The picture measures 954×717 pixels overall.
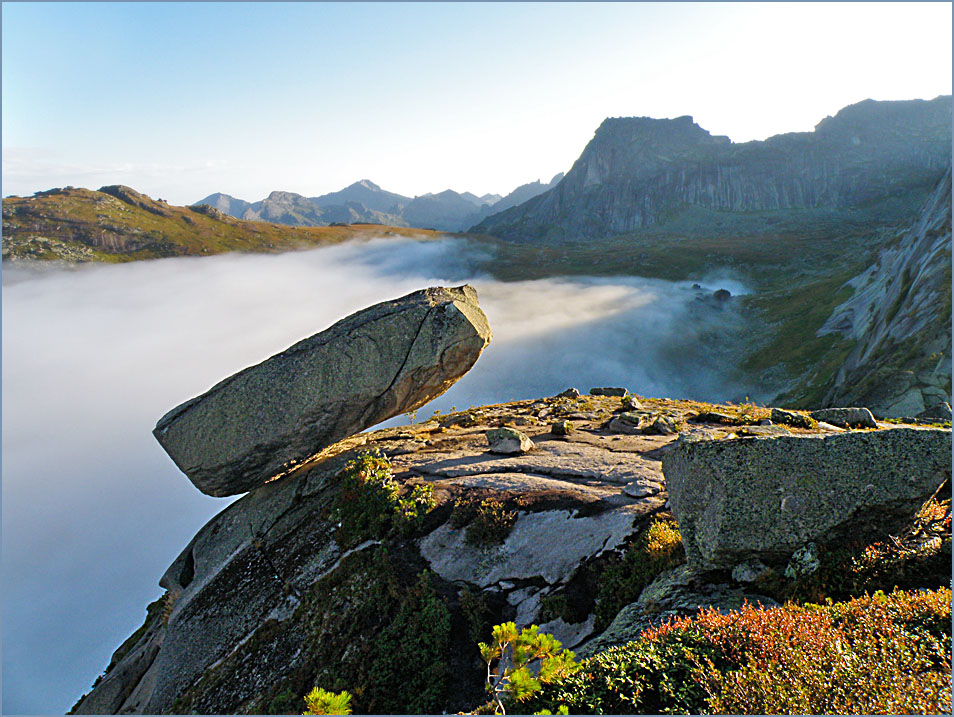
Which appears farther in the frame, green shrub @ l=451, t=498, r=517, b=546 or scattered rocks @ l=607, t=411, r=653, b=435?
scattered rocks @ l=607, t=411, r=653, b=435

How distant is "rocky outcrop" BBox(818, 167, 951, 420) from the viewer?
1179 inches

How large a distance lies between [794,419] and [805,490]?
42.3 feet

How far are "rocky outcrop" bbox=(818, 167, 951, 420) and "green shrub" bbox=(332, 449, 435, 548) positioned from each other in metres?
28.1

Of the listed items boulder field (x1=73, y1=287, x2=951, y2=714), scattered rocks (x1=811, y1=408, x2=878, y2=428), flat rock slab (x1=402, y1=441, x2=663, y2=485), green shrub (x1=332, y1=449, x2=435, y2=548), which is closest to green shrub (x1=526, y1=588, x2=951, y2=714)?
boulder field (x1=73, y1=287, x2=951, y2=714)

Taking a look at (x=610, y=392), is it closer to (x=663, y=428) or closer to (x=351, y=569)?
(x=663, y=428)

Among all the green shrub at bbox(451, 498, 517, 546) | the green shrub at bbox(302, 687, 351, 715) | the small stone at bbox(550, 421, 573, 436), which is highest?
the green shrub at bbox(302, 687, 351, 715)

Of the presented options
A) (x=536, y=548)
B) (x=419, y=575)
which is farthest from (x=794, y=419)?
(x=419, y=575)

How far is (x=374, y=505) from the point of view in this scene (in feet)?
51.9

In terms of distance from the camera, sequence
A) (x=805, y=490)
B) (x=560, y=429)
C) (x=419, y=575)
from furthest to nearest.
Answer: (x=560, y=429) < (x=419, y=575) < (x=805, y=490)

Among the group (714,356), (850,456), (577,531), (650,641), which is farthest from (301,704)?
(714,356)

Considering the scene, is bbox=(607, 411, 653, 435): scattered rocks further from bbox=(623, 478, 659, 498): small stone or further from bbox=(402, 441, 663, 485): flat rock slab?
bbox=(623, 478, 659, 498): small stone

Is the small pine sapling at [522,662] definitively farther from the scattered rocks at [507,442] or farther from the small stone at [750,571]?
the scattered rocks at [507,442]

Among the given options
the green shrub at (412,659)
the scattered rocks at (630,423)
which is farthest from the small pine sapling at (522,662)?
the scattered rocks at (630,423)

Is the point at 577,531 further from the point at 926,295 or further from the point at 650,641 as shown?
the point at 926,295
